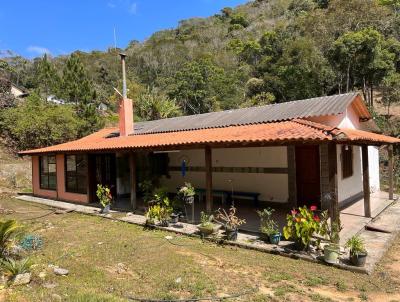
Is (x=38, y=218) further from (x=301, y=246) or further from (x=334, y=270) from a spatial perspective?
(x=334, y=270)

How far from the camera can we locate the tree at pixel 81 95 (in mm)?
27078

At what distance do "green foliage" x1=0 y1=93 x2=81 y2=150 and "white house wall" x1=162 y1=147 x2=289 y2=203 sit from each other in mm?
14354

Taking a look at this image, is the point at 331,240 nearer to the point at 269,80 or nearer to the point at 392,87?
the point at 392,87

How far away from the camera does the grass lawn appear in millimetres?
5148

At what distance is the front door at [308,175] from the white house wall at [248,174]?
452 mm

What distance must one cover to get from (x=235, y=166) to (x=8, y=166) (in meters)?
16.3

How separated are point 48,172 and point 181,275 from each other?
485 inches

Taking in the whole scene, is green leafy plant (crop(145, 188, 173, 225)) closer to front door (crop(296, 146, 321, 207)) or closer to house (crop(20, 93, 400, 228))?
house (crop(20, 93, 400, 228))

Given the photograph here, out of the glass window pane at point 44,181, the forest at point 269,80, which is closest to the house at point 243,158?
the glass window pane at point 44,181

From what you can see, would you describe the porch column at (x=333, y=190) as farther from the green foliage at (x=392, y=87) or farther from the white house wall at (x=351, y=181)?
the green foliage at (x=392, y=87)

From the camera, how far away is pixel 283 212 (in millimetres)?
10617

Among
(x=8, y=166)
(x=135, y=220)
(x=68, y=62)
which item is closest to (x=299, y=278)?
(x=135, y=220)

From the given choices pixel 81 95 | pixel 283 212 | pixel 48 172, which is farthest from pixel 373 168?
pixel 81 95

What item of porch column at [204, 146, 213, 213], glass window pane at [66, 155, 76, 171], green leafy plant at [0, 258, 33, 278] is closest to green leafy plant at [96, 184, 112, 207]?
glass window pane at [66, 155, 76, 171]
